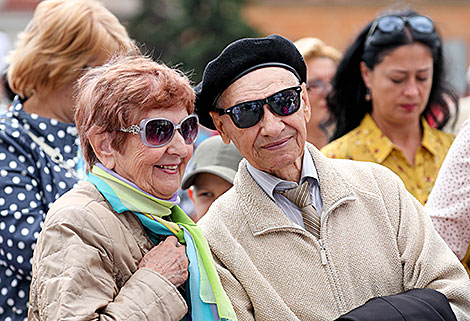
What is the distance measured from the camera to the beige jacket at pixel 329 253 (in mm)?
2857

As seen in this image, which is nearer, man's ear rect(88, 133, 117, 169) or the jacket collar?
man's ear rect(88, 133, 117, 169)

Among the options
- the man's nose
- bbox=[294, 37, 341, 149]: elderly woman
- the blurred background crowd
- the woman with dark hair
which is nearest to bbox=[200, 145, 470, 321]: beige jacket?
the man's nose

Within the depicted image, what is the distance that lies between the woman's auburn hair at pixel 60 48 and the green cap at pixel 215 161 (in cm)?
82

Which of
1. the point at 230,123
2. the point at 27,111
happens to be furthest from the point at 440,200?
the point at 27,111

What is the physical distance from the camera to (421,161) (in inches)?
175

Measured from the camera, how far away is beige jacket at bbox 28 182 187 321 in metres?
2.43

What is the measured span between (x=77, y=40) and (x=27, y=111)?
476 mm

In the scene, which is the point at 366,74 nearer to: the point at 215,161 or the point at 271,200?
the point at 215,161

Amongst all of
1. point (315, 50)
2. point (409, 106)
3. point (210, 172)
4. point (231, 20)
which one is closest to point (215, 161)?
point (210, 172)

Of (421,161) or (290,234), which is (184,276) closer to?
(290,234)

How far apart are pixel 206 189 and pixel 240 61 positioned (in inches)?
57.5

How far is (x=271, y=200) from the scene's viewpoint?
3043 mm

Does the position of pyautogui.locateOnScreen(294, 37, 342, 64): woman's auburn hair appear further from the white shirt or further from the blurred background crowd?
the blurred background crowd

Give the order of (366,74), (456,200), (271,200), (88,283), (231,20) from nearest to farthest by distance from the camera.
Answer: (88,283), (271,200), (456,200), (366,74), (231,20)
